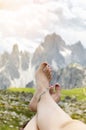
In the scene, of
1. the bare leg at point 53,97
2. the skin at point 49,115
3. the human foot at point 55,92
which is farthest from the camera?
the human foot at point 55,92

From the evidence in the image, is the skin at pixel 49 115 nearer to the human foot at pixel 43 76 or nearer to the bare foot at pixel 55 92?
the human foot at pixel 43 76

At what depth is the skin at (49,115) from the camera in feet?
19.7

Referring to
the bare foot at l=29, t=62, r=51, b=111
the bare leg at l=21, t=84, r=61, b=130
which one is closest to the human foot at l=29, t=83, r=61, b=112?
the bare leg at l=21, t=84, r=61, b=130

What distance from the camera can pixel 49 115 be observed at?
661cm

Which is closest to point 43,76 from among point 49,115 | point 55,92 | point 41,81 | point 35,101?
point 41,81

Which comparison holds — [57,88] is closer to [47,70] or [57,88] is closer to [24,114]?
[47,70]

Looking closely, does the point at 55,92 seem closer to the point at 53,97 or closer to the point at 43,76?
the point at 53,97

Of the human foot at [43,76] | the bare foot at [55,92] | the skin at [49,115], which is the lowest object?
the skin at [49,115]

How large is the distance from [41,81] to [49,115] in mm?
1745

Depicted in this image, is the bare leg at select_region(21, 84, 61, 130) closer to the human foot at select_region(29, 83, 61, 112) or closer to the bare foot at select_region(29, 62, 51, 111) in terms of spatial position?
the human foot at select_region(29, 83, 61, 112)

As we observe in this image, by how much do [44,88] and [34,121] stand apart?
3.01 feet

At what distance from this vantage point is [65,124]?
20.1 feet

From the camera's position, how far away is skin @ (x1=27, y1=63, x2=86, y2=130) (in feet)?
19.7

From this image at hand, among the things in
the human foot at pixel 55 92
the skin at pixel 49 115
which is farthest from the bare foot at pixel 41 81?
the human foot at pixel 55 92
